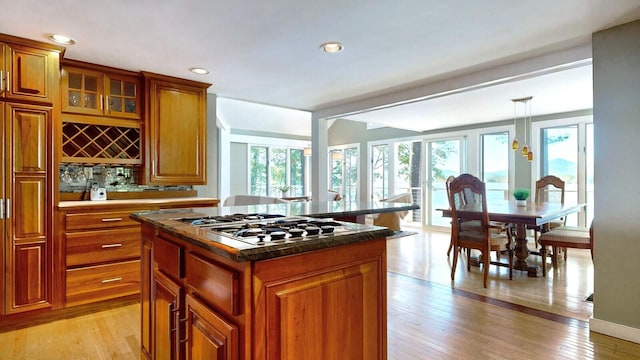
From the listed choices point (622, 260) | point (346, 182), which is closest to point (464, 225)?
point (622, 260)

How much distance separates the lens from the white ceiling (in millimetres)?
2055

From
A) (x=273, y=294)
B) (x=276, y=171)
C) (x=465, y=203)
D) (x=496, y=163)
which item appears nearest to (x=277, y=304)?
(x=273, y=294)

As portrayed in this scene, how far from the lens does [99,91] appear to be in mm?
3143

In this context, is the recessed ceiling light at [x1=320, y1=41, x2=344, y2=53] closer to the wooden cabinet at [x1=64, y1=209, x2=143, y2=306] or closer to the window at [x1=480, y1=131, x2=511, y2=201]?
the wooden cabinet at [x1=64, y1=209, x2=143, y2=306]

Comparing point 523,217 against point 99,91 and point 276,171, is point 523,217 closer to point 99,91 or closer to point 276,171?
point 99,91

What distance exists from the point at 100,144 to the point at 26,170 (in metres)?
0.76

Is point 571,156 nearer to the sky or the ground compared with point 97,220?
nearer to the sky

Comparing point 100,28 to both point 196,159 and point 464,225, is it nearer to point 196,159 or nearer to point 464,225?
point 196,159

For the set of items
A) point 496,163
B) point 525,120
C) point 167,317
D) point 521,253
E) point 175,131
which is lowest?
point 521,253

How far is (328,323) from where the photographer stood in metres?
1.24

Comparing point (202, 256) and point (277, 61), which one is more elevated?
point (277, 61)

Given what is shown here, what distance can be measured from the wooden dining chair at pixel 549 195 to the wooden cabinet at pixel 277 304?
362cm

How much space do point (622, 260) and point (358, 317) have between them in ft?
6.98

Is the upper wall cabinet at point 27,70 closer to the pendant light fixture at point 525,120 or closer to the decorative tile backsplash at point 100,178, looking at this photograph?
the decorative tile backsplash at point 100,178
